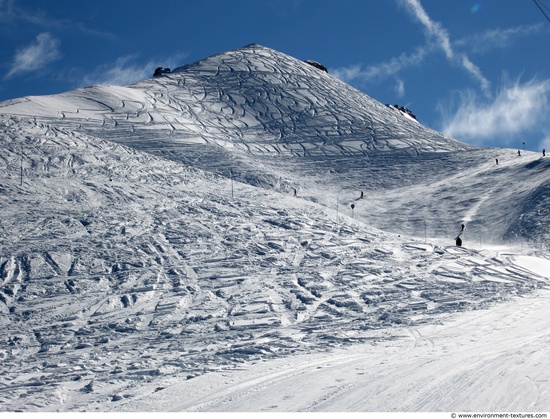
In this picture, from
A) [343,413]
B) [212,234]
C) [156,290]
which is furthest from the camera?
[212,234]

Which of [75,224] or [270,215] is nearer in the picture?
[75,224]

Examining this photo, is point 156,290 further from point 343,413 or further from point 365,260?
point 343,413

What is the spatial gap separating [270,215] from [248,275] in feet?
21.3

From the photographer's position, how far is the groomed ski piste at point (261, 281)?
10.5m

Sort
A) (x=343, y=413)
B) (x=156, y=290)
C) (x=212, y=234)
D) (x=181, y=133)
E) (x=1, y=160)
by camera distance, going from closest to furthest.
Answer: (x=343, y=413) < (x=156, y=290) < (x=212, y=234) < (x=1, y=160) < (x=181, y=133)

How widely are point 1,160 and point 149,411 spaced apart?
1815 cm

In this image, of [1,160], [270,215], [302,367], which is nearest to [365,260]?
[270,215]

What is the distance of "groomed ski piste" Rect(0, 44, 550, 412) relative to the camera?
10523mm

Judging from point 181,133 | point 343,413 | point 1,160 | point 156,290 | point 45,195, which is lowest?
point 343,413

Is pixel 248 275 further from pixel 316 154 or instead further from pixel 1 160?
pixel 316 154

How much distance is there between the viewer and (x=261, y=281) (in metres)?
17.4

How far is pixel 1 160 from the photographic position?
2522 centimetres

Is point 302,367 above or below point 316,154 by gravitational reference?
below

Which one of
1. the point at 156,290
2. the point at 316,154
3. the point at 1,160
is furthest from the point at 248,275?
the point at 316,154
